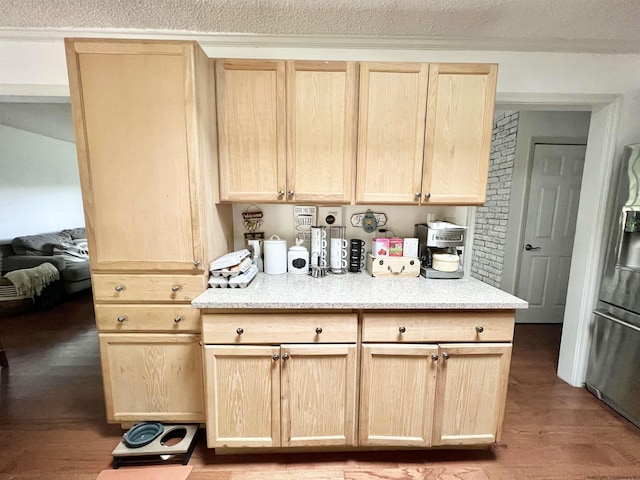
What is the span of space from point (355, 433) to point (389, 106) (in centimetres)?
186

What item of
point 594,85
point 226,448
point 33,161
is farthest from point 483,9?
point 33,161

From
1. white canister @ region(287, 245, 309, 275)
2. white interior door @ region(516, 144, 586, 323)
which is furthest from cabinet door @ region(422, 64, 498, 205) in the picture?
white interior door @ region(516, 144, 586, 323)

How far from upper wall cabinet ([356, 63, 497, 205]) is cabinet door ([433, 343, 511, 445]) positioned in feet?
2.86

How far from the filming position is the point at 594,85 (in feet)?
5.99

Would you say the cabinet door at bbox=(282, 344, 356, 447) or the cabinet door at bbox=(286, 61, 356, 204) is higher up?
the cabinet door at bbox=(286, 61, 356, 204)

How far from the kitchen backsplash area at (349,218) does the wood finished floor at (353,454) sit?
1361 millimetres

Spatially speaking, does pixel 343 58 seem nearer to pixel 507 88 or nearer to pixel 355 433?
pixel 507 88

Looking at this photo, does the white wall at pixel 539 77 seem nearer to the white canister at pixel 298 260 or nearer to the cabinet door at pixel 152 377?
the white canister at pixel 298 260

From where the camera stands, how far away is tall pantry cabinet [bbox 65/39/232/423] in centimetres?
135

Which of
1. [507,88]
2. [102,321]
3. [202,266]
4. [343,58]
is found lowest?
[102,321]

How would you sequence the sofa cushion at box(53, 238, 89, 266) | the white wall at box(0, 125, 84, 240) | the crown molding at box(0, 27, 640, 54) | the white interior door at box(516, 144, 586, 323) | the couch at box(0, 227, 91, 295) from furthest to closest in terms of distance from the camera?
the white wall at box(0, 125, 84, 240), the sofa cushion at box(53, 238, 89, 266), the couch at box(0, 227, 91, 295), the white interior door at box(516, 144, 586, 323), the crown molding at box(0, 27, 640, 54)

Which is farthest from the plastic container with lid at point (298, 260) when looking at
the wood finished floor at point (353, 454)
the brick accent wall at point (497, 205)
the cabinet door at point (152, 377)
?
the brick accent wall at point (497, 205)

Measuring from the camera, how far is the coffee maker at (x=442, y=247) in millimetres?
1721

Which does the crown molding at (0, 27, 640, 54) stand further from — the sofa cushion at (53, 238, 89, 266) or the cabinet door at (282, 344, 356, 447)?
the sofa cushion at (53, 238, 89, 266)
